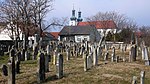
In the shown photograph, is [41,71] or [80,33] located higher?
[80,33]

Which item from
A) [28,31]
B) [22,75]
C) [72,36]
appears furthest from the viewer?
[72,36]

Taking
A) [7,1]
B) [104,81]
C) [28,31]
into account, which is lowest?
[104,81]

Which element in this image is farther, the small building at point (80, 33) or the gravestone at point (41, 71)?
the small building at point (80, 33)

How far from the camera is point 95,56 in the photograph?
62.4 ft

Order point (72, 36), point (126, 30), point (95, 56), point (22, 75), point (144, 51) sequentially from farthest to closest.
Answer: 1. point (72, 36)
2. point (126, 30)
3. point (144, 51)
4. point (95, 56)
5. point (22, 75)

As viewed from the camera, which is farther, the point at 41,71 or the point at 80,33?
the point at 80,33

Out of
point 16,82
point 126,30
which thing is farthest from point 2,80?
point 126,30

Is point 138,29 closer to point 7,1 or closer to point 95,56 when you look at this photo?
point 7,1

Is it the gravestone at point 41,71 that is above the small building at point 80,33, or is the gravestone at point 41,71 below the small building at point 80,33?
below

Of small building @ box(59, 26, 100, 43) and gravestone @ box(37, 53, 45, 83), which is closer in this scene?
gravestone @ box(37, 53, 45, 83)

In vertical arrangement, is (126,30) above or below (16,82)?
above

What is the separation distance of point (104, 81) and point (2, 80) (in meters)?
4.38

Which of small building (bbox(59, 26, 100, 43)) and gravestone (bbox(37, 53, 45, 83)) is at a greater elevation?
small building (bbox(59, 26, 100, 43))

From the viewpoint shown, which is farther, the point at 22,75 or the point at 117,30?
the point at 117,30
